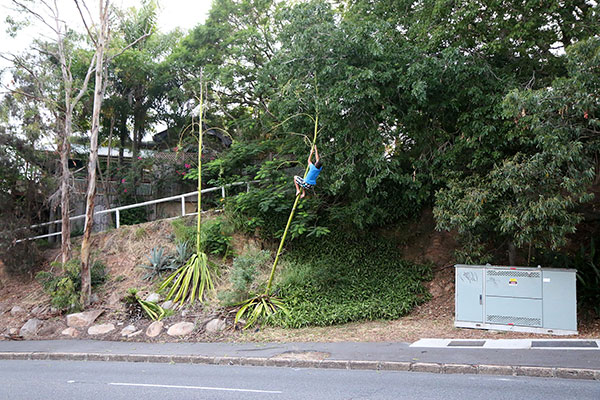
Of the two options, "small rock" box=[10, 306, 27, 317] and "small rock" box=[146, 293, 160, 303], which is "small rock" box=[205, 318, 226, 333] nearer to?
"small rock" box=[146, 293, 160, 303]

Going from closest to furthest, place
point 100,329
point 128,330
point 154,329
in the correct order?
point 154,329
point 128,330
point 100,329

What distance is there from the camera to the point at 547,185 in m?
10.3

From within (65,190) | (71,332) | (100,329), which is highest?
(65,190)

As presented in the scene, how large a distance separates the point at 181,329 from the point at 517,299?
812 centimetres

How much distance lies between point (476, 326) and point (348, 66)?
22.9 ft

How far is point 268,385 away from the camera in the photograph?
7414 millimetres

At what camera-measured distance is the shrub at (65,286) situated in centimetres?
1410

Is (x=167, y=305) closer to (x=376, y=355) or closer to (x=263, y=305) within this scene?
(x=263, y=305)

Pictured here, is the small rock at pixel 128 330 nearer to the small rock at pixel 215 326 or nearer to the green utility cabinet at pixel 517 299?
the small rock at pixel 215 326

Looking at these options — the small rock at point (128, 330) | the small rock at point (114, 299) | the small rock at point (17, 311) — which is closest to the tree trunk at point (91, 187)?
the small rock at point (114, 299)

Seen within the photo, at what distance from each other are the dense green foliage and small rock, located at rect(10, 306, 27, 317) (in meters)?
8.07

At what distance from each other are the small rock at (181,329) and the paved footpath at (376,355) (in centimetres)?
67

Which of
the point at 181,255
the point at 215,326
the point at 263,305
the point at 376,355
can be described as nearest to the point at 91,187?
the point at 181,255

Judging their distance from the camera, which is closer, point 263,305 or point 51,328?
point 263,305
